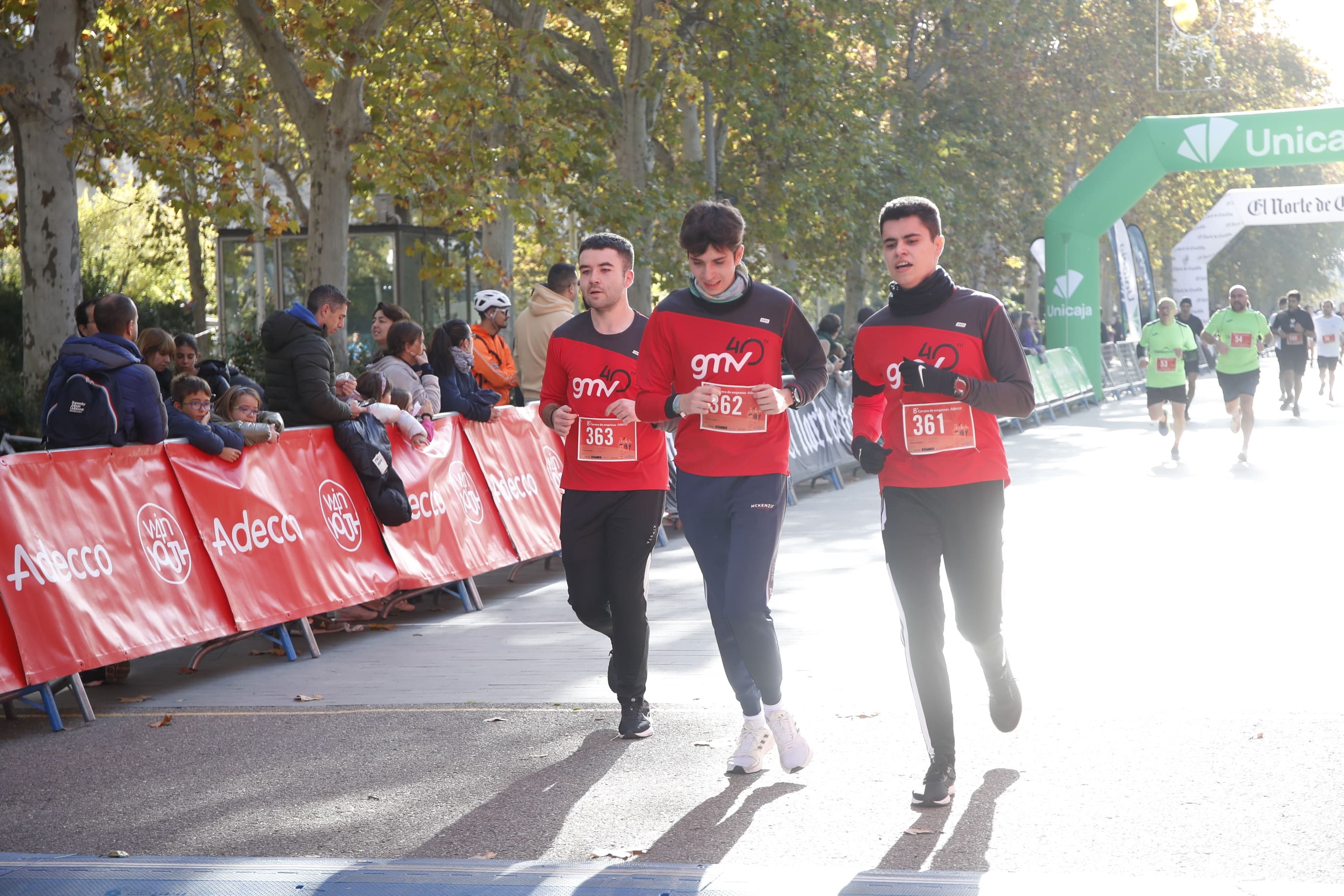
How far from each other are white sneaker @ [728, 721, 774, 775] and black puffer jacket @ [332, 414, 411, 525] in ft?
12.5

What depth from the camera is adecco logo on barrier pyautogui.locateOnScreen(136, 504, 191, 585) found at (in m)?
7.07

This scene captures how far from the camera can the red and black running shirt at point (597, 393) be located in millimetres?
5871

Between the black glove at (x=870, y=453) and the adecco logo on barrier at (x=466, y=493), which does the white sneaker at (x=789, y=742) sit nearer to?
the black glove at (x=870, y=453)

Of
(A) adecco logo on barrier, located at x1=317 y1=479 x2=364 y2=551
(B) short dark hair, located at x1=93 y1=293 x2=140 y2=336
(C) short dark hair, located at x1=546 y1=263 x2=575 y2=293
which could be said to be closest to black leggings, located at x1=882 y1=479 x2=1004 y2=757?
(B) short dark hair, located at x1=93 y1=293 x2=140 y2=336

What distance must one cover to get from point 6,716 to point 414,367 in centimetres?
401

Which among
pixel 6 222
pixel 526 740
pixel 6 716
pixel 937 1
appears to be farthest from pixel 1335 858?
pixel 937 1

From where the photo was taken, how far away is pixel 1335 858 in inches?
165

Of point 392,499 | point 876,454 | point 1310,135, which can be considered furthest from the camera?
point 1310,135

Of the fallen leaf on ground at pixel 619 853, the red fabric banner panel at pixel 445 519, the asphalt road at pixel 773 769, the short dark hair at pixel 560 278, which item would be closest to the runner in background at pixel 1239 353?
the asphalt road at pixel 773 769

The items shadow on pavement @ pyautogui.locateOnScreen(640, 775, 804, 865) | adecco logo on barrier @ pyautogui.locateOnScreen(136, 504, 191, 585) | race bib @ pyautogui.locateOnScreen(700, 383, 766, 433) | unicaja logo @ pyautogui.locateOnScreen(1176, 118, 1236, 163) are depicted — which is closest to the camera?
shadow on pavement @ pyautogui.locateOnScreen(640, 775, 804, 865)

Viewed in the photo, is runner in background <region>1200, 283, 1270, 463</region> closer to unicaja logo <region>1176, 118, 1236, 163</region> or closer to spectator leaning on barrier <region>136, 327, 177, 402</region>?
unicaja logo <region>1176, 118, 1236, 163</region>

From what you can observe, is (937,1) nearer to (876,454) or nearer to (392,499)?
(392,499)

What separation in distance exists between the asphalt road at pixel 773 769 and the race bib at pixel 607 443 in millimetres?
1069

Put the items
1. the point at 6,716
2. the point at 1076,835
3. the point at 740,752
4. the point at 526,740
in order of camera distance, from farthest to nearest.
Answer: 1. the point at 6,716
2. the point at 526,740
3. the point at 740,752
4. the point at 1076,835
